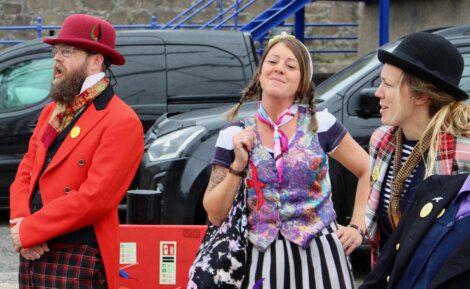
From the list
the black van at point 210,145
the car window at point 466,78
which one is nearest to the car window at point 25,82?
the black van at point 210,145

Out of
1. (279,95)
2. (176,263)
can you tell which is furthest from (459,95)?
(176,263)

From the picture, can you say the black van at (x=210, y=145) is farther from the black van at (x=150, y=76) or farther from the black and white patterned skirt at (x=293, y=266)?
the black and white patterned skirt at (x=293, y=266)

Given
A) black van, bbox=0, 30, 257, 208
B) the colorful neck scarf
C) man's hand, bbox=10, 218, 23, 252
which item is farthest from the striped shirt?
black van, bbox=0, 30, 257, 208

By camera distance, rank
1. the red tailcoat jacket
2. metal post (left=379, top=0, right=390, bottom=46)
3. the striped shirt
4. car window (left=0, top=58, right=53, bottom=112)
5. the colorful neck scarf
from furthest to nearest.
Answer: metal post (left=379, top=0, right=390, bottom=46) → car window (left=0, top=58, right=53, bottom=112) → the red tailcoat jacket → the colorful neck scarf → the striped shirt

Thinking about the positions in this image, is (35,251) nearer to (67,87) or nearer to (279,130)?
(67,87)

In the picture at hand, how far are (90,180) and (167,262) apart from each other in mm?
1558

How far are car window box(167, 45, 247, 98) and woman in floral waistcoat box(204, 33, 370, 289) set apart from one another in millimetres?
5690

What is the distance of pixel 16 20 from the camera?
18125 mm

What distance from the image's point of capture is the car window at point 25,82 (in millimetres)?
9703

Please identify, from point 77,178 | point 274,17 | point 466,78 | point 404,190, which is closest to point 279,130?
point 404,190

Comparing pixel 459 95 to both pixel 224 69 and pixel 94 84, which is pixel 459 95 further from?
pixel 224 69

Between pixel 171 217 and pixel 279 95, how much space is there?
3.41 meters

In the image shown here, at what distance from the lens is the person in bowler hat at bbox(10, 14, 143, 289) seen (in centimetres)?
406

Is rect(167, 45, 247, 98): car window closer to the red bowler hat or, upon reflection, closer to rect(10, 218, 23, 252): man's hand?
the red bowler hat
